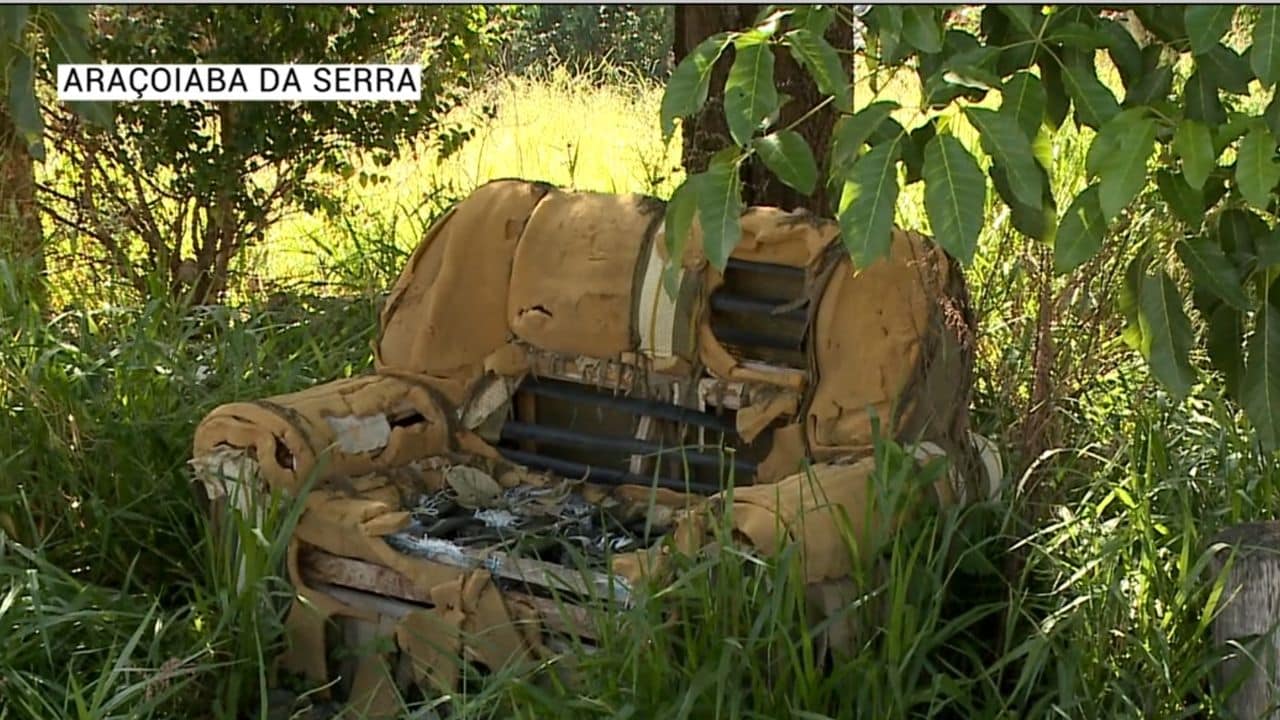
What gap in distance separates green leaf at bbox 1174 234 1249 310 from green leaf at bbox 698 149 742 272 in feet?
2.37

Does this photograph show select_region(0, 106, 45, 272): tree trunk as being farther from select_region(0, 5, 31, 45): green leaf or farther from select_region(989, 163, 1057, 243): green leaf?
select_region(989, 163, 1057, 243): green leaf

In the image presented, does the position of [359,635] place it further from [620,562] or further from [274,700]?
[620,562]

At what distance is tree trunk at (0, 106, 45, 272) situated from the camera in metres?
4.66

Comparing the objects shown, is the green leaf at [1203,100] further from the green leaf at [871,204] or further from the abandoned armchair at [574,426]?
the abandoned armchair at [574,426]

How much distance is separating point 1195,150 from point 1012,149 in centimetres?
27

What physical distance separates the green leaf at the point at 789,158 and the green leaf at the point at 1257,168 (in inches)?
22.4

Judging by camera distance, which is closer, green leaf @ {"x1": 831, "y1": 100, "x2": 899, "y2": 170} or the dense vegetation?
green leaf @ {"x1": 831, "y1": 100, "x2": 899, "y2": 170}

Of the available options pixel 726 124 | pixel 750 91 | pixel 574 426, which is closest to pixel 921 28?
pixel 750 91

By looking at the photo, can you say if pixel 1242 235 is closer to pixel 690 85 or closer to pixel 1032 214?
pixel 1032 214

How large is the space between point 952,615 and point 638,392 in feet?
2.80

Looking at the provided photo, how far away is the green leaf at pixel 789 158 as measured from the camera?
2.35m

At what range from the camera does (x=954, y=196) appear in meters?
2.13

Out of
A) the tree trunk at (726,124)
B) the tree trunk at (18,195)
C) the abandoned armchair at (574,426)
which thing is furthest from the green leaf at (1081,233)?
the tree trunk at (18,195)
